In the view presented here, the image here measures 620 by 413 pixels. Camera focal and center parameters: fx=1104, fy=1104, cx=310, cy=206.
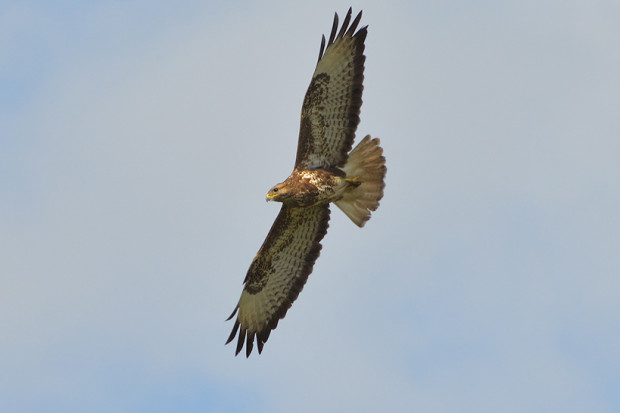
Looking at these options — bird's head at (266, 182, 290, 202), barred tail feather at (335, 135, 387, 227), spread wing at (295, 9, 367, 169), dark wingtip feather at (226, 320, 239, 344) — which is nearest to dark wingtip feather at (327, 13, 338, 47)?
spread wing at (295, 9, 367, 169)

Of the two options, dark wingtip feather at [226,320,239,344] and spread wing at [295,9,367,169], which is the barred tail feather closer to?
spread wing at [295,9,367,169]

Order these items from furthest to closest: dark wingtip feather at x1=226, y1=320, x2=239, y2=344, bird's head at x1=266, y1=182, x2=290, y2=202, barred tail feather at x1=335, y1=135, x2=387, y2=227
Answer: dark wingtip feather at x1=226, y1=320, x2=239, y2=344 → barred tail feather at x1=335, y1=135, x2=387, y2=227 → bird's head at x1=266, y1=182, x2=290, y2=202

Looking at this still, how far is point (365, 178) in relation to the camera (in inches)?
549

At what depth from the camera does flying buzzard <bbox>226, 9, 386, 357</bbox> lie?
13547mm

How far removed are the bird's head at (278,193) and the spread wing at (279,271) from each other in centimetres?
59

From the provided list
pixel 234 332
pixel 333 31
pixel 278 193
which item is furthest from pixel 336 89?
pixel 234 332

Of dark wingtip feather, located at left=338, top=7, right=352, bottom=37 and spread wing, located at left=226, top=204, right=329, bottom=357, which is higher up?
dark wingtip feather, located at left=338, top=7, right=352, bottom=37

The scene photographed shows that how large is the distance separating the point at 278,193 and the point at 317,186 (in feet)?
1.63

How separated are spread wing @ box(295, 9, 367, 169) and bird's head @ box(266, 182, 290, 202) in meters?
0.70

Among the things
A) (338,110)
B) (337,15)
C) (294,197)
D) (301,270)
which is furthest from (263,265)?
(337,15)

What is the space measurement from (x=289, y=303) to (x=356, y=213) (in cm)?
157

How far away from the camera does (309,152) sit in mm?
13742

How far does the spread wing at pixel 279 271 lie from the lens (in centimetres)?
1423

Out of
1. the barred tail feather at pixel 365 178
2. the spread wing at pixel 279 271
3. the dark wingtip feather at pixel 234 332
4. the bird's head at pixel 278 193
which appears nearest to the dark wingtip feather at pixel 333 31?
the barred tail feather at pixel 365 178
